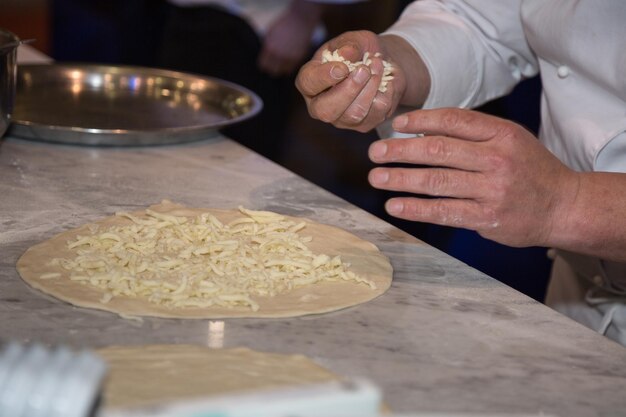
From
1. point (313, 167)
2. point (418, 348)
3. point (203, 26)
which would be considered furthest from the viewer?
point (313, 167)

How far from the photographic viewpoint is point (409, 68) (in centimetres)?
182

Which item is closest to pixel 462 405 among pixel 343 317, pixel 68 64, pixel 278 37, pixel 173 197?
pixel 343 317

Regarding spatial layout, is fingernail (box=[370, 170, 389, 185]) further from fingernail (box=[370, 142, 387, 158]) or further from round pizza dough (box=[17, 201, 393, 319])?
round pizza dough (box=[17, 201, 393, 319])

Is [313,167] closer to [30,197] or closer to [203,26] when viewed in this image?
[203,26]

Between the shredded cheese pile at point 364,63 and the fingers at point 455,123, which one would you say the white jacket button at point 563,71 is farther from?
the fingers at point 455,123

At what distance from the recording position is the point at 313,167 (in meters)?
4.65

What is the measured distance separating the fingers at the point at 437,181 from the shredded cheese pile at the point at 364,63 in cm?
30

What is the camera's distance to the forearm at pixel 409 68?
1.79 meters

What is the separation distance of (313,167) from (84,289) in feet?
11.2

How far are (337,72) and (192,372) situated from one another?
2.13ft

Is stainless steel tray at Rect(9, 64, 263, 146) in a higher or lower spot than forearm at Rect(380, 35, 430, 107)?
lower

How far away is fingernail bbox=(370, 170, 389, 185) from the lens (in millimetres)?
1305

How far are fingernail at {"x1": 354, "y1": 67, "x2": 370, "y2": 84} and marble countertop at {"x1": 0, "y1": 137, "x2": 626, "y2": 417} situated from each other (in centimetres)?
27

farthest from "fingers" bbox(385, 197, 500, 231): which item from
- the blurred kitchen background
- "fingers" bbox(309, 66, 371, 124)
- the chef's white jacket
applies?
the blurred kitchen background
